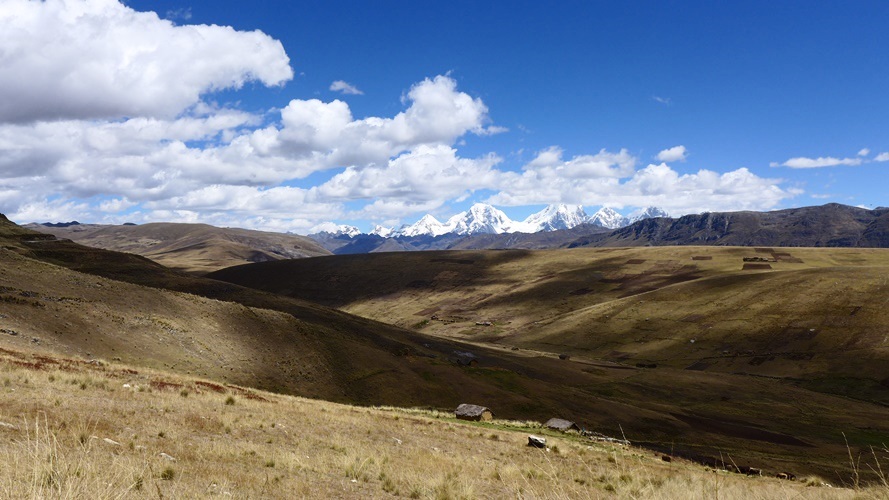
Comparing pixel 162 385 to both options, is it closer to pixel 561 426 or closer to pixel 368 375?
pixel 561 426

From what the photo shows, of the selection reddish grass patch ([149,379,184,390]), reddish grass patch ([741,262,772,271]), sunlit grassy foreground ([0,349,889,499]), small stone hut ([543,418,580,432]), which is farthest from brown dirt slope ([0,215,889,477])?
reddish grass patch ([741,262,772,271])

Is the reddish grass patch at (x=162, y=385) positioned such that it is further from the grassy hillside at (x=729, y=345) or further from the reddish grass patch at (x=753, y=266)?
the reddish grass patch at (x=753, y=266)

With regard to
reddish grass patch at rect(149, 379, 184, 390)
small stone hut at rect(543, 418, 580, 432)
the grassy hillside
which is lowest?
the grassy hillside

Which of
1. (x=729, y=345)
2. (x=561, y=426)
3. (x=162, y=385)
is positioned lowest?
(x=729, y=345)

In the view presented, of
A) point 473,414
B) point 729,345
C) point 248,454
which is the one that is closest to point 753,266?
point 729,345

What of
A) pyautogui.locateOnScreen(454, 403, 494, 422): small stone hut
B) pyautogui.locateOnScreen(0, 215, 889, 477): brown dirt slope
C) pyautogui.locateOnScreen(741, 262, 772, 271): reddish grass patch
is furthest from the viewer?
pyautogui.locateOnScreen(741, 262, 772, 271): reddish grass patch

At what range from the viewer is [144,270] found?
392ft

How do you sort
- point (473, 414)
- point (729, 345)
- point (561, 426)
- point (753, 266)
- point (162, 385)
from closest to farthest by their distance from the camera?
point (162, 385) → point (561, 426) → point (473, 414) → point (729, 345) → point (753, 266)

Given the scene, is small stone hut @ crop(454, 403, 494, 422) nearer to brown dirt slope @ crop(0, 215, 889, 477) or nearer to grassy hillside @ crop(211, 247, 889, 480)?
brown dirt slope @ crop(0, 215, 889, 477)

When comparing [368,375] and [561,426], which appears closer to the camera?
[561,426]

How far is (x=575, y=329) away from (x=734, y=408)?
235 feet

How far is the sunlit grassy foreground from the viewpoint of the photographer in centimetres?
959

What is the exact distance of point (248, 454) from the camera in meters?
15.6

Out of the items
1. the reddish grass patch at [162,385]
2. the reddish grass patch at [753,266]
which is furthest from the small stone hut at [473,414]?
the reddish grass patch at [753,266]
